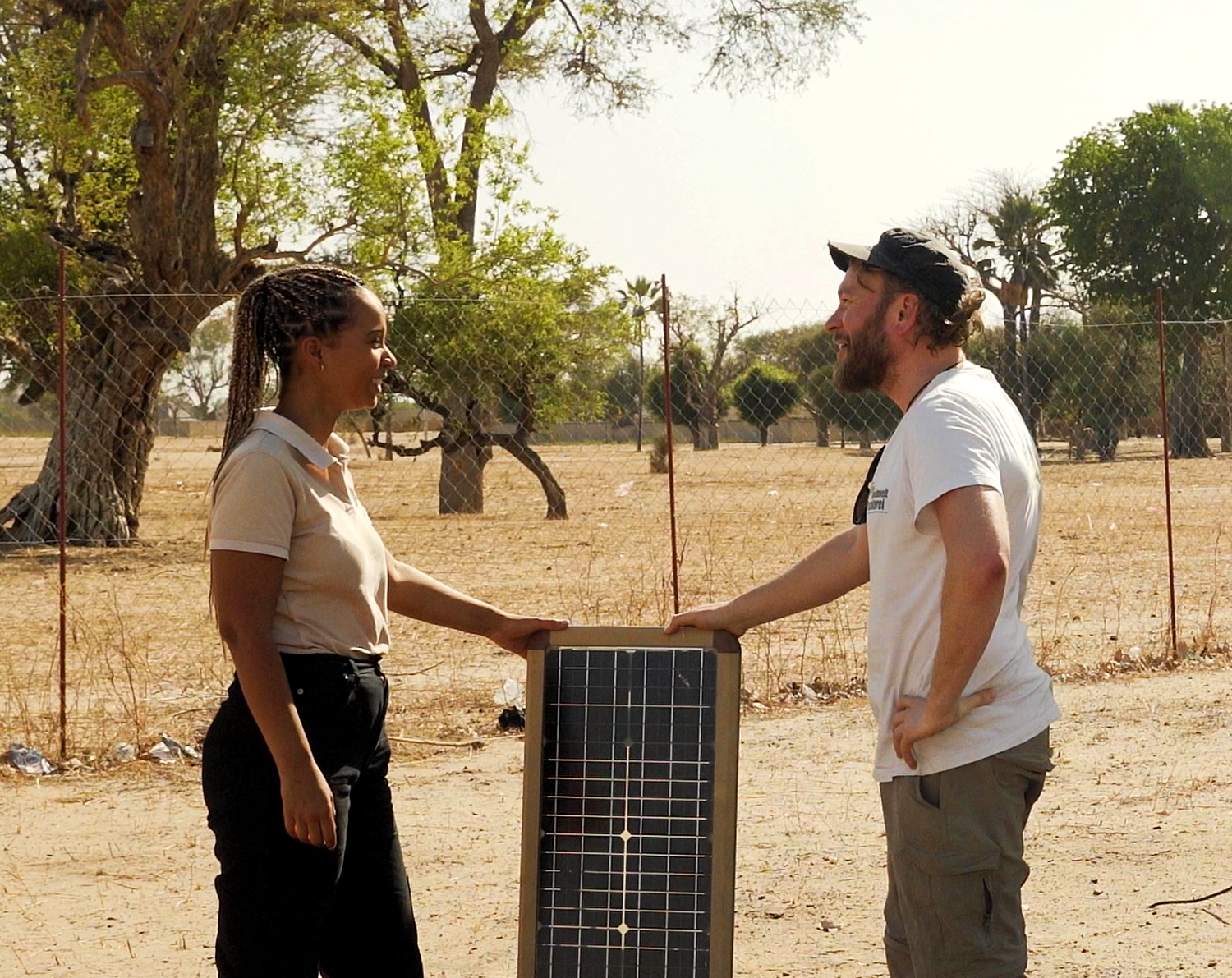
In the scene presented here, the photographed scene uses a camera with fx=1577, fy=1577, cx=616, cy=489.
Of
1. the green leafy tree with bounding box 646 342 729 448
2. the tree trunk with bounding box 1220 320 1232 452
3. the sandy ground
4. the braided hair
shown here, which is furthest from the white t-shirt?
the tree trunk with bounding box 1220 320 1232 452

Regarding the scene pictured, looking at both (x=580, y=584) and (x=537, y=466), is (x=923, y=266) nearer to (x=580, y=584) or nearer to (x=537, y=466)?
(x=580, y=584)

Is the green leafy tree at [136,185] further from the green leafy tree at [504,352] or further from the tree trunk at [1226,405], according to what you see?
the tree trunk at [1226,405]

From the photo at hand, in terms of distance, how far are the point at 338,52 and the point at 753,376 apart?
109 feet

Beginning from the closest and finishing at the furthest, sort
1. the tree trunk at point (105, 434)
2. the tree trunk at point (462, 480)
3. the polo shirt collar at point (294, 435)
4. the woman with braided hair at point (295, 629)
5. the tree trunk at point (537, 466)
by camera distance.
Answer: the woman with braided hair at point (295, 629) → the polo shirt collar at point (294, 435) → the tree trunk at point (105, 434) → the tree trunk at point (537, 466) → the tree trunk at point (462, 480)

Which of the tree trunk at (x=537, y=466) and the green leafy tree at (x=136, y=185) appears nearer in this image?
the green leafy tree at (x=136, y=185)

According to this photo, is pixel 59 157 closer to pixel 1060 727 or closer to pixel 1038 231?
pixel 1060 727

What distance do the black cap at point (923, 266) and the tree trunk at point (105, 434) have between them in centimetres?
1877

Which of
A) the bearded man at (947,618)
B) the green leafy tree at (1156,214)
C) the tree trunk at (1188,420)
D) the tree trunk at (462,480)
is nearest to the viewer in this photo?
the bearded man at (947,618)

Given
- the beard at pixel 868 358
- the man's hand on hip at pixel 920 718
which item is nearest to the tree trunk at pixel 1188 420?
the beard at pixel 868 358

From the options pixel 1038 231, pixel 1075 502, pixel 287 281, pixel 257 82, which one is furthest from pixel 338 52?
pixel 1038 231

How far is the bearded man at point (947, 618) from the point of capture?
280 centimetres

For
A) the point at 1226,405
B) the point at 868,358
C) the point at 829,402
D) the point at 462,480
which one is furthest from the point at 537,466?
the point at 868,358

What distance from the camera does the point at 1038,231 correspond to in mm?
60781

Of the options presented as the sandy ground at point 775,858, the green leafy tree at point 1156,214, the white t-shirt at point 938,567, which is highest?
the green leafy tree at point 1156,214
